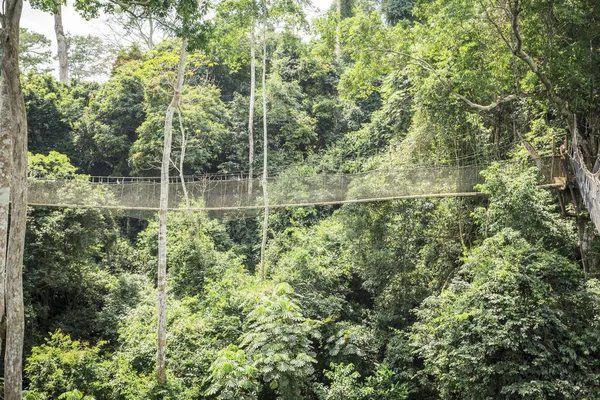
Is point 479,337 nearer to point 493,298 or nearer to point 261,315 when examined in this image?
point 493,298

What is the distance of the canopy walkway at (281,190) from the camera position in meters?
8.64

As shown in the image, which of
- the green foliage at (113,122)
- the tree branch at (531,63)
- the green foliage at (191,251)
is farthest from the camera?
the green foliage at (113,122)

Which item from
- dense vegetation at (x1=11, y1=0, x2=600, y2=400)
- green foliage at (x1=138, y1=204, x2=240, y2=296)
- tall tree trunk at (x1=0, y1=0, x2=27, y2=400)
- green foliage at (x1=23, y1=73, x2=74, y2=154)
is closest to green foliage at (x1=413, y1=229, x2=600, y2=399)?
dense vegetation at (x1=11, y1=0, x2=600, y2=400)

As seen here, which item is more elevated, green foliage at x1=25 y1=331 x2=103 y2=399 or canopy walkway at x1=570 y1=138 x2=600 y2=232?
canopy walkway at x1=570 y1=138 x2=600 y2=232

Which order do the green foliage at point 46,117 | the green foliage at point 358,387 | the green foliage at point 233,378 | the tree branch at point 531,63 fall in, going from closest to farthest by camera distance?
the tree branch at point 531,63 → the green foliage at point 233,378 → the green foliage at point 358,387 → the green foliage at point 46,117

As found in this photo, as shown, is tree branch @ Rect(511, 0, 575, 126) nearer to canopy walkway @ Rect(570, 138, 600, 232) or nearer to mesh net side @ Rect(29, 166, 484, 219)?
canopy walkway @ Rect(570, 138, 600, 232)

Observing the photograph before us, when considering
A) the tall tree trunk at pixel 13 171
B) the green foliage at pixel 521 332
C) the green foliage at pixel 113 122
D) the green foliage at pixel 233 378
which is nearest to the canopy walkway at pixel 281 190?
the green foliage at pixel 521 332

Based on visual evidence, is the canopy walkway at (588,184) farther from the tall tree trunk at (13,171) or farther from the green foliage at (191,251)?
the green foliage at (191,251)

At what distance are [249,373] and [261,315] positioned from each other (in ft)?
3.81

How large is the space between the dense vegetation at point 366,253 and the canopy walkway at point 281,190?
1.20ft

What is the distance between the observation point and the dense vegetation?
268 inches

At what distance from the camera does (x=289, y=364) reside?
24.7 feet

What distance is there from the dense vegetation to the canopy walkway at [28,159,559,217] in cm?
37

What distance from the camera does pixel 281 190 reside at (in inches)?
445
